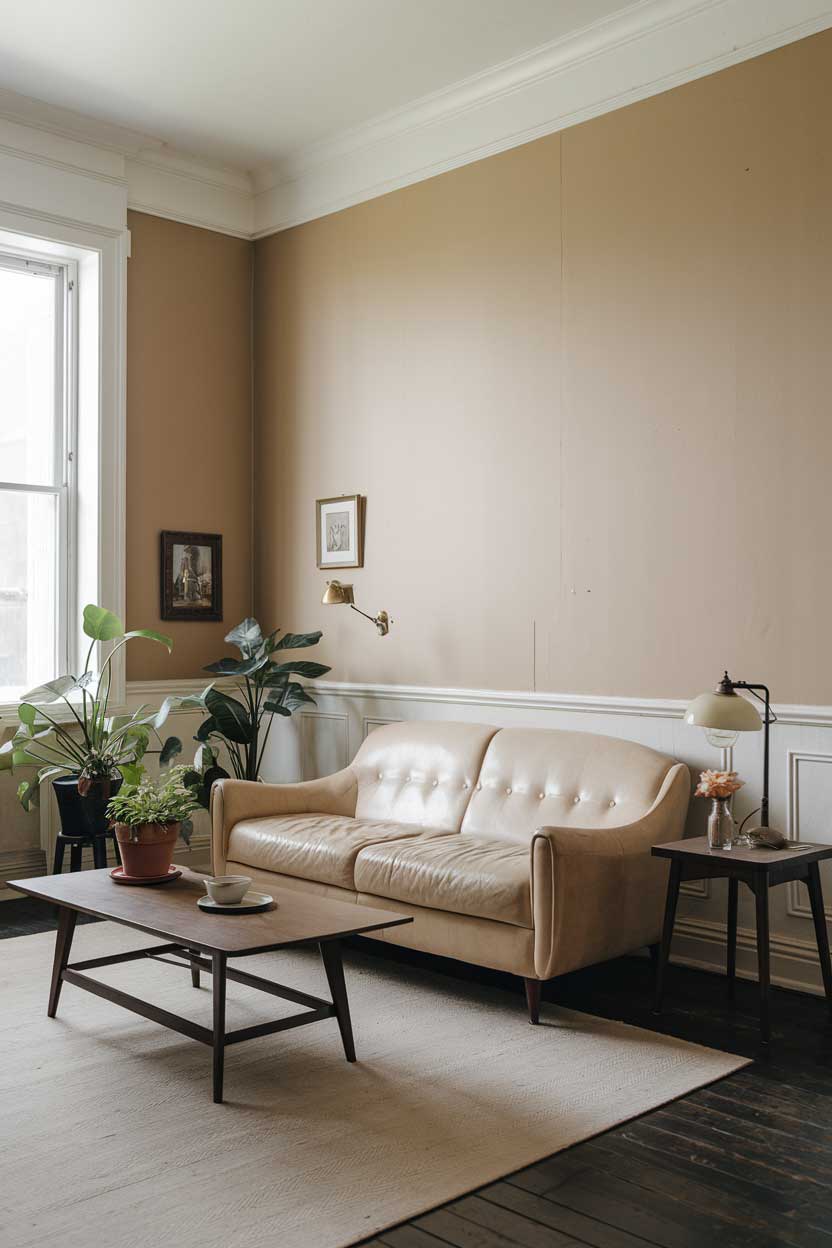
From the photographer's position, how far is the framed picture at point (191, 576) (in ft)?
19.8

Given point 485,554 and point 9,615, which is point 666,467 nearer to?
point 485,554

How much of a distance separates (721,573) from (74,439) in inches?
132

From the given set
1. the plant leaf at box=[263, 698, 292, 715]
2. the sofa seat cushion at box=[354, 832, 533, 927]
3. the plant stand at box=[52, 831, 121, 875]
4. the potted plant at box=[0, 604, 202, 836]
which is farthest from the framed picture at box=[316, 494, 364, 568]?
the sofa seat cushion at box=[354, 832, 533, 927]

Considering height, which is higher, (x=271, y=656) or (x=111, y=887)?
(x=271, y=656)

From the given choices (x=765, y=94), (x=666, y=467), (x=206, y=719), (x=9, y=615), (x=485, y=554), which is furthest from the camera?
(x=206, y=719)

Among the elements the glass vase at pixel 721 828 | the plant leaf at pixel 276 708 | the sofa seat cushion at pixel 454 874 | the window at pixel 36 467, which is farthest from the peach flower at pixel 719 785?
the window at pixel 36 467

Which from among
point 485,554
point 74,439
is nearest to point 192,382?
point 74,439

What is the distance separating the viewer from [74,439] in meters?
5.82

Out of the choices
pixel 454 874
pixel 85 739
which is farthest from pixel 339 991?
pixel 85 739

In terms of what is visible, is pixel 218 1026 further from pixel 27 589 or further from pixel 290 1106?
pixel 27 589

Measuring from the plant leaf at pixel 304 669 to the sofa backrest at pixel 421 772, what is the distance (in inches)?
22.5

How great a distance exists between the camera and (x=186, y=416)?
6.14m

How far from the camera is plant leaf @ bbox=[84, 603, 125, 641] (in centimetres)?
529

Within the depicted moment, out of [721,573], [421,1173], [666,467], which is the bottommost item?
[421,1173]
